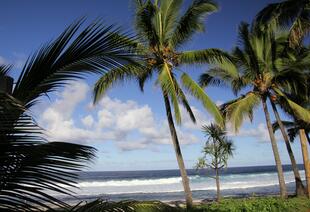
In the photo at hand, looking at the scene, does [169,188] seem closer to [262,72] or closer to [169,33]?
[262,72]

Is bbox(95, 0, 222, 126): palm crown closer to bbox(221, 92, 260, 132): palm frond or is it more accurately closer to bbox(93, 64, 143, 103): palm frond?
bbox(93, 64, 143, 103): palm frond

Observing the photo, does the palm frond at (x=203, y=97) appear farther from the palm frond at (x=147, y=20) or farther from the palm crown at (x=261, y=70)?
the palm crown at (x=261, y=70)

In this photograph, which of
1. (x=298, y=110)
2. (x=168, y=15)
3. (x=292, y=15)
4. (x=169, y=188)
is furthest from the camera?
(x=169, y=188)

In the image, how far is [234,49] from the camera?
18266 millimetres

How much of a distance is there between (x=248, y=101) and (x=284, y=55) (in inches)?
173

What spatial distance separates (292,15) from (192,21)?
4349mm

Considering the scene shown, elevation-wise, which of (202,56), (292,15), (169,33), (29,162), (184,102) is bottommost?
(29,162)

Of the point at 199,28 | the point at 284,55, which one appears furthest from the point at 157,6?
the point at 284,55

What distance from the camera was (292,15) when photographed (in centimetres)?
1505

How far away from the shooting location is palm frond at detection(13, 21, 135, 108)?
2.26m

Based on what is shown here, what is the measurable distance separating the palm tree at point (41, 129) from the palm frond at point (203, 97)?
31.5ft

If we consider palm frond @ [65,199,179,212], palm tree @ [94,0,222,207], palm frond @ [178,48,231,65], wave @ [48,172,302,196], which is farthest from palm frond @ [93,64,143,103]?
wave @ [48,172,302,196]

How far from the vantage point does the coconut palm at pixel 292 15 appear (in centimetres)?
1481

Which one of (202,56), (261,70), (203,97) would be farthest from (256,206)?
(261,70)
